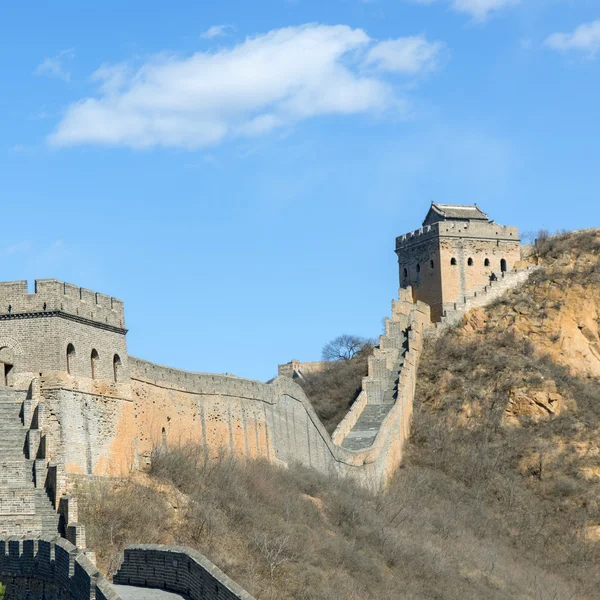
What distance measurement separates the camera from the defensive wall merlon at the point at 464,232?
58594 mm

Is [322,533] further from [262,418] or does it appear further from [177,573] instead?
[177,573]

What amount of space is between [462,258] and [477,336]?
4.33 m

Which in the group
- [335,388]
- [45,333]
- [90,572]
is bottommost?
[90,572]

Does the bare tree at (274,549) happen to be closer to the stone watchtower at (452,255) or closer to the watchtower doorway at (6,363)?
the watchtower doorway at (6,363)

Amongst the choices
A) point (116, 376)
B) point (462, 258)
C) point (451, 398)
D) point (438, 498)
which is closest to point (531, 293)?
point (462, 258)

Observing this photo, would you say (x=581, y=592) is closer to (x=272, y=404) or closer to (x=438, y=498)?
(x=438, y=498)

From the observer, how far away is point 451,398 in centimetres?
5184

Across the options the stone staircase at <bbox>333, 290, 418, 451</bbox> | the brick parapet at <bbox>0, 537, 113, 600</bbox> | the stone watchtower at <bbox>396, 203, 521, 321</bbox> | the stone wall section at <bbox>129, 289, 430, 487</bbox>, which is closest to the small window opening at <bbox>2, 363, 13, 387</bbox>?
the stone wall section at <bbox>129, 289, 430, 487</bbox>

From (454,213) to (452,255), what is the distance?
2.84 metres

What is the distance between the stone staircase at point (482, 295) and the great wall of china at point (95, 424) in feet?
23.9

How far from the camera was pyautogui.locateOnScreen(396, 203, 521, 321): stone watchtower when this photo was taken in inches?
2281

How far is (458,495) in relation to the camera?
152 ft

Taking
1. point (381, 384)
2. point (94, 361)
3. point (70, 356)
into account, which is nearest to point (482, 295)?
point (381, 384)

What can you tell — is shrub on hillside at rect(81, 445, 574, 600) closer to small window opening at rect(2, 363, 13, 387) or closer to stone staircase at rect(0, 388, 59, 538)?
stone staircase at rect(0, 388, 59, 538)
